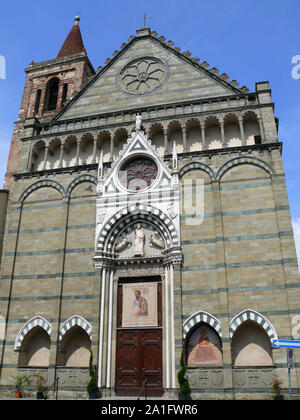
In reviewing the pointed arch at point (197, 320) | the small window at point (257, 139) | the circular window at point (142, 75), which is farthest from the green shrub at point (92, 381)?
the circular window at point (142, 75)

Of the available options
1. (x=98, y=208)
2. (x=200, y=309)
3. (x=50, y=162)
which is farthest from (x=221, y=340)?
(x=50, y=162)

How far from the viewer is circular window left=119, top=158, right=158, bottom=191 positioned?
19.3 m

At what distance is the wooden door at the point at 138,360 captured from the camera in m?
16.2

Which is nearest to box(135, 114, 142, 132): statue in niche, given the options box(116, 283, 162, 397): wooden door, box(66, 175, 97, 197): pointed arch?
box(66, 175, 97, 197): pointed arch

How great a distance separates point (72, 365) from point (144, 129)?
11812 mm

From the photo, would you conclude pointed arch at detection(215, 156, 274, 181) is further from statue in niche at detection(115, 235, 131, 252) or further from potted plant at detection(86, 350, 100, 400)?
potted plant at detection(86, 350, 100, 400)

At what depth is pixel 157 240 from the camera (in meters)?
18.0

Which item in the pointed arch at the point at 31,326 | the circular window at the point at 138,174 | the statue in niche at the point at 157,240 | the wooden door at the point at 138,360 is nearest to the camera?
the wooden door at the point at 138,360

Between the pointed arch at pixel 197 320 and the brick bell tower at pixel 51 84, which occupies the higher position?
the brick bell tower at pixel 51 84

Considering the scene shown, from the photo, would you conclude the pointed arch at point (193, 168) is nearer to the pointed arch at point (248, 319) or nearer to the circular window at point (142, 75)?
the circular window at point (142, 75)

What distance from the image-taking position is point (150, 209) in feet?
60.2

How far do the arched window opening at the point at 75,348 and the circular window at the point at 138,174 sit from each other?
714 cm

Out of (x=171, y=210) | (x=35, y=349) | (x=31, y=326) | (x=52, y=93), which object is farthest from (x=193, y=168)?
(x=52, y=93)

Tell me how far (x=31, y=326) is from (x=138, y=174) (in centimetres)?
871
